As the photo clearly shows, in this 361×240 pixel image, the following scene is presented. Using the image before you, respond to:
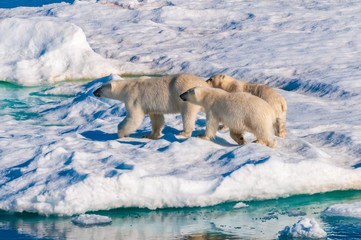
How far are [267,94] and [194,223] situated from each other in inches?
121

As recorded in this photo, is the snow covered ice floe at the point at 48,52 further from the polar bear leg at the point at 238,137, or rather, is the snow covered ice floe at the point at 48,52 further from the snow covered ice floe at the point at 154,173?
the polar bear leg at the point at 238,137

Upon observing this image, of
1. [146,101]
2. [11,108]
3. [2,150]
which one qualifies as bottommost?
[11,108]

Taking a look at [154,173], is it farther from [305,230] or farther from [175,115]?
[175,115]

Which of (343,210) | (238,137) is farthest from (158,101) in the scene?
(343,210)

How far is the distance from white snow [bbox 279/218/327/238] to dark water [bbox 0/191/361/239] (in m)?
0.09

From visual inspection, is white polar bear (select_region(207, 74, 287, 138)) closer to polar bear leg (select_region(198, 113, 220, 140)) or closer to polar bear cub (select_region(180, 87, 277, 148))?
polar bear cub (select_region(180, 87, 277, 148))

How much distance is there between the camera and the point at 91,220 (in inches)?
194

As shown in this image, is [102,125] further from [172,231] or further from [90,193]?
[172,231]

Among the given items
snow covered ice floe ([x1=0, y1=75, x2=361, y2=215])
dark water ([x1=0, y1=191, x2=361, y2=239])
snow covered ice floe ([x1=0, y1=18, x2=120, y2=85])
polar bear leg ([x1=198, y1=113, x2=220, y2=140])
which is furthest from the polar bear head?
snow covered ice floe ([x1=0, y1=18, x2=120, y2=85])

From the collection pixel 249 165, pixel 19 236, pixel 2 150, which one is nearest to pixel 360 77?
pixel 249 165

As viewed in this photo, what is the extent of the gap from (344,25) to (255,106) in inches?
541

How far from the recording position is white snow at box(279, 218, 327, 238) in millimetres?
4500

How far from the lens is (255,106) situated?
19.9 feet

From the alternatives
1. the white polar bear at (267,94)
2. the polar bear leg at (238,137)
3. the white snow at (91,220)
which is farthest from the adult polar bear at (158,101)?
the white snow at (91,220)
